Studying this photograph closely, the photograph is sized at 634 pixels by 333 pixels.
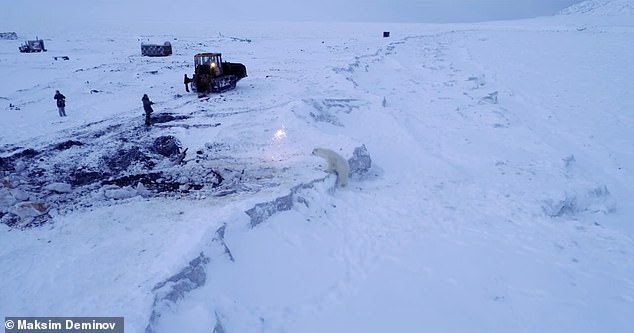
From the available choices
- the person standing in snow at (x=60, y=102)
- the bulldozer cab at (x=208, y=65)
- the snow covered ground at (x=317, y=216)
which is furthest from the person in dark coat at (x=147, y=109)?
the bulldozer cab at (x=208, y=65)

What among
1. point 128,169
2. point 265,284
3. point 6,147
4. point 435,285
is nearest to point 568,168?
point 435,285

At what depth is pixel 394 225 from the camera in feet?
31.3

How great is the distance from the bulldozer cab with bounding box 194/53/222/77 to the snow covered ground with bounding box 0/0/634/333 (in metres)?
1.79

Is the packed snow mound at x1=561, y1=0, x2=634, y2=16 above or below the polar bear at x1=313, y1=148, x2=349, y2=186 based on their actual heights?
above

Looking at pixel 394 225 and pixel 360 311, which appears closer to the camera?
pixel 360 311

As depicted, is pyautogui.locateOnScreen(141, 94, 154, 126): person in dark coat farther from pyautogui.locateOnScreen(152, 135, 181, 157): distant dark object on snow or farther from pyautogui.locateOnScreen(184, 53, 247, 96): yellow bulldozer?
pyautogui.locateOnScreen(184, 53, 247, 96): yellow bulldozer

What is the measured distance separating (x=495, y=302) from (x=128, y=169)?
29.9 feet

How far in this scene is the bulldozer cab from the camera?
2017 centimetres

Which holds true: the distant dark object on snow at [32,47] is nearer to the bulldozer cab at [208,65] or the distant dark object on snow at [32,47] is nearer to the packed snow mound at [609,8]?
the bulldozer cab at [208,65]

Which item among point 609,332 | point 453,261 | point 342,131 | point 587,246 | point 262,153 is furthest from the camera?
point 342,131

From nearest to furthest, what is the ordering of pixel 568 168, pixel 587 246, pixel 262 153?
pixel 587 246, pixel 262 153, pixel 568 168

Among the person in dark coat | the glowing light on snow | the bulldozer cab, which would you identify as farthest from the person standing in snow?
the glowing light on snow

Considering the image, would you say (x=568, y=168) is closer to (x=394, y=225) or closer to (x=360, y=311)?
(x=394, y=225)

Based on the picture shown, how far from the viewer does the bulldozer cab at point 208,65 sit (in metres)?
20.2
